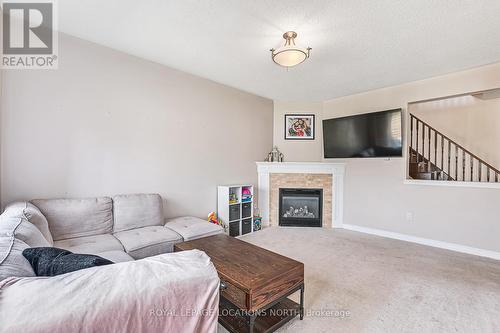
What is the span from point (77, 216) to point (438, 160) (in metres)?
5.75

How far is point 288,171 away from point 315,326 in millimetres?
3046

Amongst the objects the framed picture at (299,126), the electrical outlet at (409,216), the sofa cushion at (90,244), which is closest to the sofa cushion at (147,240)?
the sofa cushion at (90,244)

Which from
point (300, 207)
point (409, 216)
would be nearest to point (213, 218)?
point (300, 207)

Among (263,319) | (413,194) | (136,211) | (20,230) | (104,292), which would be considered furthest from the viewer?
(413,194)

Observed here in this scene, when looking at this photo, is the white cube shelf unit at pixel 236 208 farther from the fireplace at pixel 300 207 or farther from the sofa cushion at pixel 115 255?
the sofa cushion at pixel 115 255

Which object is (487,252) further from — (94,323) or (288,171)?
(94,323)

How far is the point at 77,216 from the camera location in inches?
91.5

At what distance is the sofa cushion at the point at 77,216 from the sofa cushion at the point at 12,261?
125 centimetres

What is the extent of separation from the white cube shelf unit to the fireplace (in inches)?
30.7

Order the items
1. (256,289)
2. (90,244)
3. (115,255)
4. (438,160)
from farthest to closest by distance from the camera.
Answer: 1. (438,160)
2. (90,244)
3. (115,255)
4. (256,289)

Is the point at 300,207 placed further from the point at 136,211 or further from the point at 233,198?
the point at 136,211

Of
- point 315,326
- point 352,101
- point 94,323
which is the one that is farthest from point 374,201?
point 94,323

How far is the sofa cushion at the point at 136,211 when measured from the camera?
2.59 metres

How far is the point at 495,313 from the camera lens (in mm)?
1861
